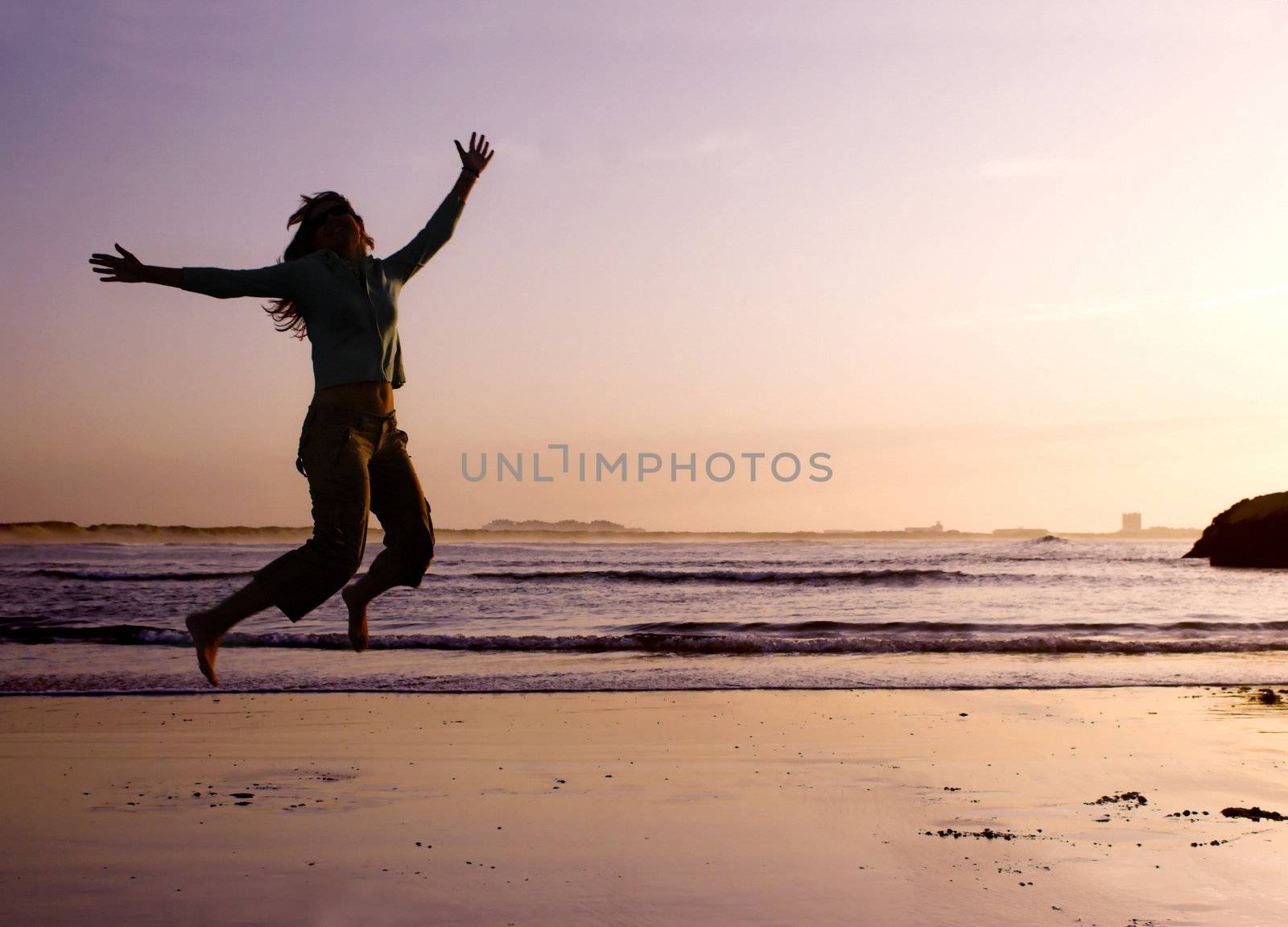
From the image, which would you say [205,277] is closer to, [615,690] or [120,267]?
[120,267]

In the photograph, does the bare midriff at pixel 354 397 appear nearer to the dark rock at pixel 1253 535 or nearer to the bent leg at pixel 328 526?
the bent leg at pixel 328 526

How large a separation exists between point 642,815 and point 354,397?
223 cm

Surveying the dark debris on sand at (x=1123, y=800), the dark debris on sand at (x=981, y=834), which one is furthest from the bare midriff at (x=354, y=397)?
the dark debris on sand at (x=1123, y=800)

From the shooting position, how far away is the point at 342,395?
367cm

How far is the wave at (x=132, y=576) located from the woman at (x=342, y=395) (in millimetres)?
20415

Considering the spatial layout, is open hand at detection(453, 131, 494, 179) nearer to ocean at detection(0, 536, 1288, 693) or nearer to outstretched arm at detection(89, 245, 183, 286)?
outstretched arm at detection(89, 245, 183, 286)

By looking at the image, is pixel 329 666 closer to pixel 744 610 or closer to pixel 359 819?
pixel 359 819

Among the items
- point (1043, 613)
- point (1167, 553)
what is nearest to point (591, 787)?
point (1043, 613)

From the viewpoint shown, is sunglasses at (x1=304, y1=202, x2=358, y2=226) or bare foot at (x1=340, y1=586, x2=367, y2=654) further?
bare foot at (x1=340, y1=586, x2=367, y2=654)

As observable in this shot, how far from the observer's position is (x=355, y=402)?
12.1 feet

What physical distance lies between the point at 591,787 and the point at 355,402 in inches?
95.5

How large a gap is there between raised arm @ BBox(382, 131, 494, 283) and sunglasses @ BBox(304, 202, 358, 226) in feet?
0.74

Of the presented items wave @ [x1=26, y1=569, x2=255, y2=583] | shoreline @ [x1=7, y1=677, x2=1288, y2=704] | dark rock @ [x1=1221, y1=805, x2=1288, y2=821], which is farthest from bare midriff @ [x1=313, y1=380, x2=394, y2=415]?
wave @ [x1=26, y1=569, x2=255, y2=583]

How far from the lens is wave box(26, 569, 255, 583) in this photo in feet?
74.3
